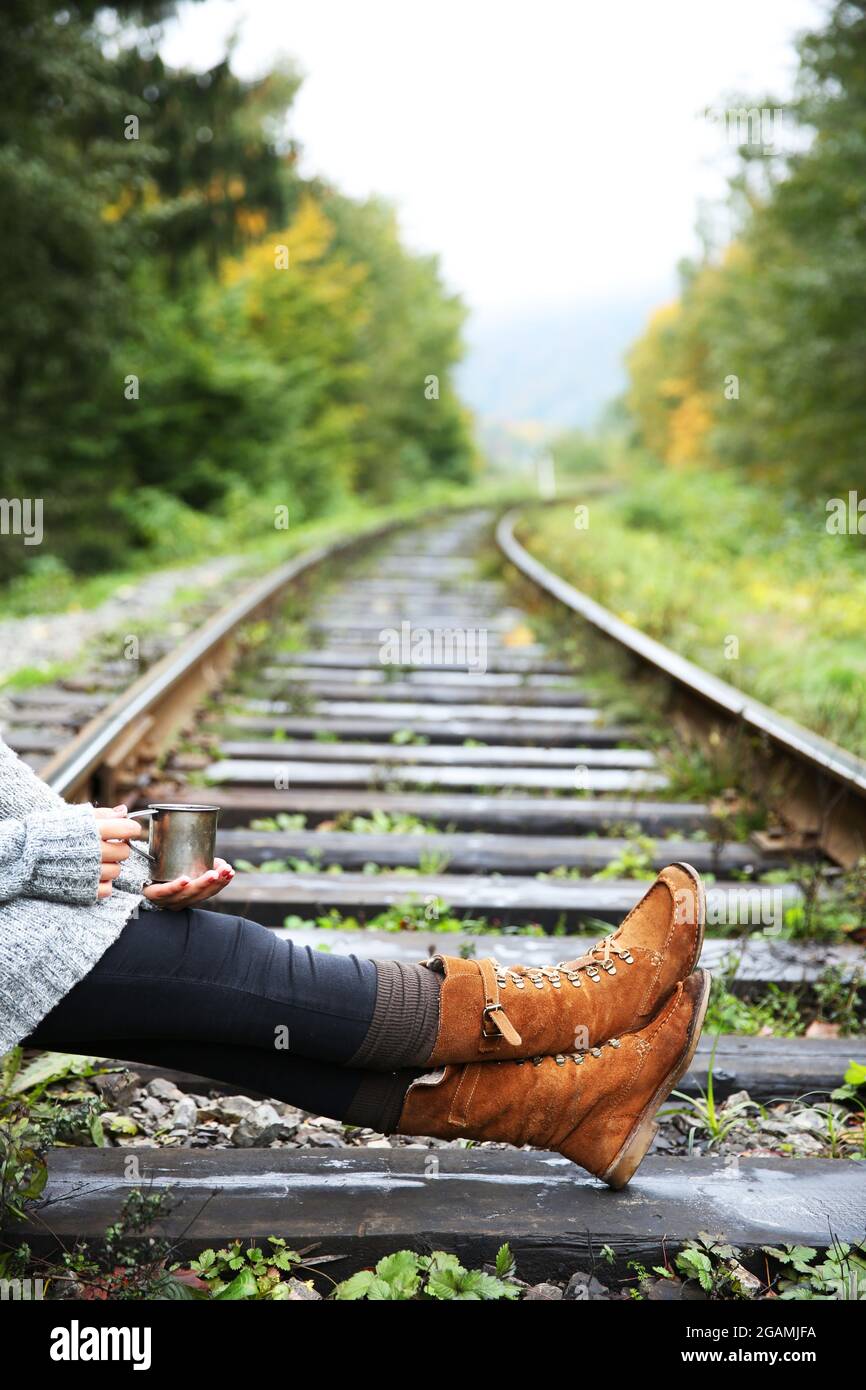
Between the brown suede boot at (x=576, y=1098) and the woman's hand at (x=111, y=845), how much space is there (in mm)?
588

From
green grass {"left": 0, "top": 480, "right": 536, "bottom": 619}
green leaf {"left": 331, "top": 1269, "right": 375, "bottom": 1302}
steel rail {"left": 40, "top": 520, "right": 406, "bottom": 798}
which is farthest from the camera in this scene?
green grass {"left": 0, "top": 480, "right": 536, "bottom": 619}

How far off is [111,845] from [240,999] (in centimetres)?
32

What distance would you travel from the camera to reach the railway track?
1.83m

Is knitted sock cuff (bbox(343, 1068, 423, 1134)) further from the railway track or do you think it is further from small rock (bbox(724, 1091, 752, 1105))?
small rock (bbox(724, 1091, 752, 1105))

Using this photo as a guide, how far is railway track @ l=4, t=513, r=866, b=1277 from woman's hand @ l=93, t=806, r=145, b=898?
519mm

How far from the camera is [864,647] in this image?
6.95 m

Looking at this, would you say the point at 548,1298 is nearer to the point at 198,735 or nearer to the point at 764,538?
the point at 198,735

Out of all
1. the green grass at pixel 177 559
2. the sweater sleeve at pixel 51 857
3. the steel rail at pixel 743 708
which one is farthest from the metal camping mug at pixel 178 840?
the green grass at pixel 177 559

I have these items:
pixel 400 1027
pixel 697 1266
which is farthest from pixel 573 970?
pixel 697 1266

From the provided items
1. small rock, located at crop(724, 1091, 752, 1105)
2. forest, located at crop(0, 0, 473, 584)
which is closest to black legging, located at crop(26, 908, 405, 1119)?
small rock, located at crop(724, 1091, 752, 1105)

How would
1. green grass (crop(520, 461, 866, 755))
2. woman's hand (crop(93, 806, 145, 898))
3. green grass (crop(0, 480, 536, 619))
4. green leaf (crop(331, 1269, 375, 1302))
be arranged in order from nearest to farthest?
green leaf (crop(331, 1269, 375, 1302)) → woman's hand (crop(93, 806, 145, 898)) → green grass (crop(520, 461, 866, 755)) → green grass (crop(0, 480, 536, 619))

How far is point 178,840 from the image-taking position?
6.09ft

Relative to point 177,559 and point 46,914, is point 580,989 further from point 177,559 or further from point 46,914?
point 177,559

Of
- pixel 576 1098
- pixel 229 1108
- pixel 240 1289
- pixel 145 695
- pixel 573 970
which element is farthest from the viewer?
pixel 145 695
